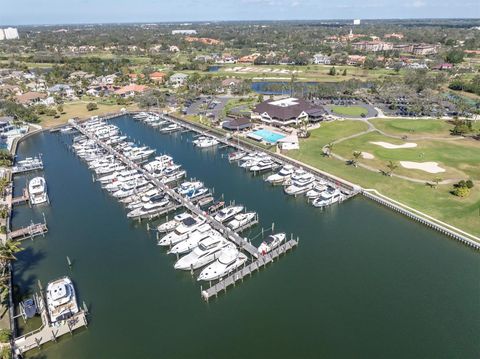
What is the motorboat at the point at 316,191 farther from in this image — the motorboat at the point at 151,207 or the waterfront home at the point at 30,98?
the waterfront home at the point at 30,98

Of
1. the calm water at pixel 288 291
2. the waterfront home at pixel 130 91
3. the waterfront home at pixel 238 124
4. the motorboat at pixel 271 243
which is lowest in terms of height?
the calm water at pixel 288 291

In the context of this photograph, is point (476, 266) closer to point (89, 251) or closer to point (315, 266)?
point (315, 266)

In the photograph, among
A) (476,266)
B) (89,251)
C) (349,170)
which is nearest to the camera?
(476,266)

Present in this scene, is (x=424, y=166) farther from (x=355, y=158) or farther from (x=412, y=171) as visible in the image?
(x=355, y=158)

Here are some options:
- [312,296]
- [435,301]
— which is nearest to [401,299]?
[435,301]

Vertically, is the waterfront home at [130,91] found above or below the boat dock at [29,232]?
above

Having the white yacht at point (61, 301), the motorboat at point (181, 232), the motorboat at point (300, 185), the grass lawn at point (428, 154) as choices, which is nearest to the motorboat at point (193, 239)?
the motorboat at point (181, 232)

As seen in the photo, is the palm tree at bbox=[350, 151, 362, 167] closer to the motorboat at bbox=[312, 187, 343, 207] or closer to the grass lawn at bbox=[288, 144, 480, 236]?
the grass lawn at bbox=[288, 144, 480, 236]
